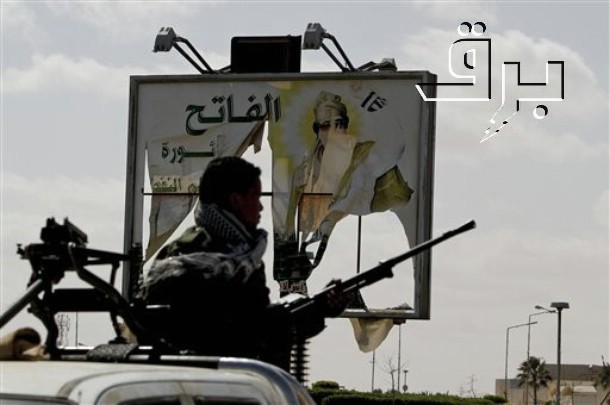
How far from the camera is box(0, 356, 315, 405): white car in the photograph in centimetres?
421

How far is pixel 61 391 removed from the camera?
4188mm

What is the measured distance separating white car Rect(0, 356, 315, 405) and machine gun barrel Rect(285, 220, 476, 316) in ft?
1.83

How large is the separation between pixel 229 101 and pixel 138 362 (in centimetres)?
2428

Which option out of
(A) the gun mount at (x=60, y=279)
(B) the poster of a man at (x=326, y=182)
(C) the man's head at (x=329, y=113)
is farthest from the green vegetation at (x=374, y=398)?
(A) the gun mount at (x=60, y=279)

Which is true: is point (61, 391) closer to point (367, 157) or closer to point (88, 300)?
point (88, 300)

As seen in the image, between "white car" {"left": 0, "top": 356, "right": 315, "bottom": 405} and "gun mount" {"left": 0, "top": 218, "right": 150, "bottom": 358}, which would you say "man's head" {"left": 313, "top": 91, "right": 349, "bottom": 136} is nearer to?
"gun mount" {"left": 0, "top": 218, "right": 150, "bottom": 358}

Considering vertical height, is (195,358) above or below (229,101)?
below

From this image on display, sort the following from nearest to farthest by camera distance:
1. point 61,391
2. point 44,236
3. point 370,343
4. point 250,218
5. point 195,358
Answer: point 61,391, point 195,358, point 44,236, point 250,218, point 370,343

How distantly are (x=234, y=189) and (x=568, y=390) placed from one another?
77789 millimetres

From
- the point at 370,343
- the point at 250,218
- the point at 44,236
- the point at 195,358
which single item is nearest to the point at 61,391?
the point at 195,358

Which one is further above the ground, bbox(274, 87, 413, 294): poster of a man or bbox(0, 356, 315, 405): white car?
bbox(274, 87, 413, 294): poster of a man

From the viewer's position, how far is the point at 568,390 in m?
81.7

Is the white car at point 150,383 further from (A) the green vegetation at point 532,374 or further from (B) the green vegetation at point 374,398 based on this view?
(A) the green vegetation at point 532,374

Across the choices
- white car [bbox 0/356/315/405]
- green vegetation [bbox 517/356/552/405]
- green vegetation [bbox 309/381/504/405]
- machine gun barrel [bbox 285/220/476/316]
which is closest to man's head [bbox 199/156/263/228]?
machine gun barrel [bbox 285/220/476/316]
